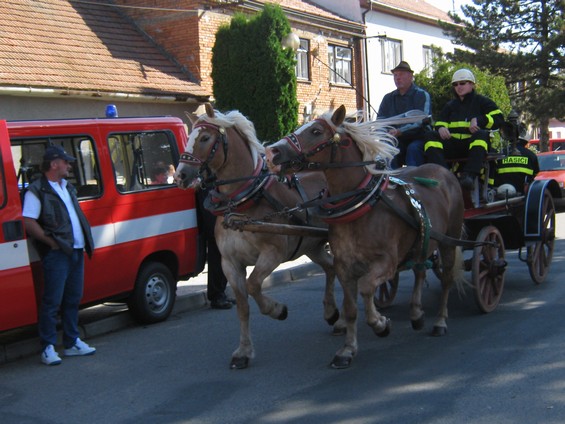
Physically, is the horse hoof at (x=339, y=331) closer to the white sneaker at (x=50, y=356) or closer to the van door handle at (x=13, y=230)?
Result: the white sneaker at (x=50, y=356)

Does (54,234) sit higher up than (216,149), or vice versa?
(216,149)

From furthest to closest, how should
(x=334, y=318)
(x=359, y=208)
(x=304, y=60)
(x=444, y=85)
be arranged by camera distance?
1. (x=304, y=60)
2. (x=444, y=85)
3. (x=334, y=318)
4. (x=359, y=208)

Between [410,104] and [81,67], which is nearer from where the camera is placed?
[410,104]

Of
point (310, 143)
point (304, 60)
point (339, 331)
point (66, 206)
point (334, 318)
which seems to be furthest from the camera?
point (304, 60)

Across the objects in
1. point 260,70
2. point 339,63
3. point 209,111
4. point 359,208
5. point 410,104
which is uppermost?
point 339,63

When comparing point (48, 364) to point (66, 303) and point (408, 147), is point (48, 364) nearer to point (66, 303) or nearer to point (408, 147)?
point (66, 303)

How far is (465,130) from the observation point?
8000 mm

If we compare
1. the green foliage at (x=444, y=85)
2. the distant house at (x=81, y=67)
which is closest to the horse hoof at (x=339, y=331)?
the distant house at (x=81, y=67)

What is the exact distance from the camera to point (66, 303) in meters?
6.64

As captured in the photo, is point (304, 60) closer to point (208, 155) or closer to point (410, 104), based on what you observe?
point (410, 104)

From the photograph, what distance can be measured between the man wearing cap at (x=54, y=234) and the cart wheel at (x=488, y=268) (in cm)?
384

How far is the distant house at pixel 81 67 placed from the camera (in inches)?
561

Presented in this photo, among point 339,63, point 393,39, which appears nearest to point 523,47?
point 393,39

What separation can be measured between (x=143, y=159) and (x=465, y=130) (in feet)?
11.8
